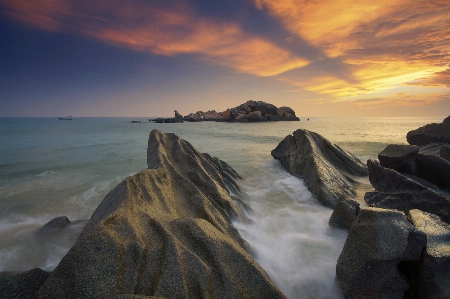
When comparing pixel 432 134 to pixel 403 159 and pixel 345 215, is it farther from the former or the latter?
pixel 345 215

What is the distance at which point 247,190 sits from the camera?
866cm

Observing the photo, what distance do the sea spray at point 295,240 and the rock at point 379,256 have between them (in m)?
0.40

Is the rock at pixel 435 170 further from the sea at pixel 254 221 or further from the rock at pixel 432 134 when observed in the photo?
the rock at pixel 432 134

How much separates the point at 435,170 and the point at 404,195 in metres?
2.35

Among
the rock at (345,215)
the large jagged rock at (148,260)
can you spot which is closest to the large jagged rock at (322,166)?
the rock at (345,215)

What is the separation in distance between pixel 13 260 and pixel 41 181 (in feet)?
23.5

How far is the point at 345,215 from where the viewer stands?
516 cm

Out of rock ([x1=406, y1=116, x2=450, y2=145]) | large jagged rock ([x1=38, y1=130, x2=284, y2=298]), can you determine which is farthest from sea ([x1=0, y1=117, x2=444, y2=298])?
rock ([x1=406, y1=116, x2=450, y2=145])

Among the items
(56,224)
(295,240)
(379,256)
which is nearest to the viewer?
(379,256)

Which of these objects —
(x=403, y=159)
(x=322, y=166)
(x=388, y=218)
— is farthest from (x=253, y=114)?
(x=388, y=218)

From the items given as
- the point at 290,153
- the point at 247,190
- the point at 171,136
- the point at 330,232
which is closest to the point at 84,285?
the point at 330,232

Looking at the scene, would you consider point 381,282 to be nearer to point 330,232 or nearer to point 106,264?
point 330,232

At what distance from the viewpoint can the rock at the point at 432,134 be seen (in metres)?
13.4

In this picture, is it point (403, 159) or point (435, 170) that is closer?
point (435, 170)
